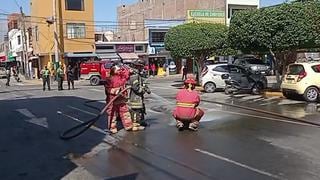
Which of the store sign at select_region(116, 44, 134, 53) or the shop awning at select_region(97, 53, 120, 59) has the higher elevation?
the store sign at select_region(116, 44, 134, 53)

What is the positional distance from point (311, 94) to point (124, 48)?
36205mm

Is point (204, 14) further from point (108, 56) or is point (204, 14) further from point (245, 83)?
point (245, 83)

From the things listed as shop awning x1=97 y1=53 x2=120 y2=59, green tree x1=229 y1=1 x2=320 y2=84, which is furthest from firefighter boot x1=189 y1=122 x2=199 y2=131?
shop awning x1=97 y1=53 x2=120 y2=59

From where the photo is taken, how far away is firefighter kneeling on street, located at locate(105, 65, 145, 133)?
12.1 meters

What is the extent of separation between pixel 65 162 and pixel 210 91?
57.6ft

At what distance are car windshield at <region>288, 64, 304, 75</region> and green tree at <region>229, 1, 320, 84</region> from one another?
107cm

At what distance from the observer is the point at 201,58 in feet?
104

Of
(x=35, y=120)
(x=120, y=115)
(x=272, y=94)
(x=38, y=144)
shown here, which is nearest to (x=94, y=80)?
(x=272, y=94)

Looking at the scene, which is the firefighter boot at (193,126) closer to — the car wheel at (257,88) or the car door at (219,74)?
the car wheel at (257,88)

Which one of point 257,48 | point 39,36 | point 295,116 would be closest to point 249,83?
point 257,48

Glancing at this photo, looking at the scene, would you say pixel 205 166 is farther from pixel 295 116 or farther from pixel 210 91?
pixel 210 91

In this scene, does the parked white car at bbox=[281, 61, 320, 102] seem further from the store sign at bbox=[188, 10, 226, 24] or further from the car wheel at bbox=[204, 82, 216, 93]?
the store sign at bbox=[188, 10, 226, 24]

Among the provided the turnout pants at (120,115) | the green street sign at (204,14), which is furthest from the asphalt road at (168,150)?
the green street sign at (204,14)

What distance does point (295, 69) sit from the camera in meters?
19.5
